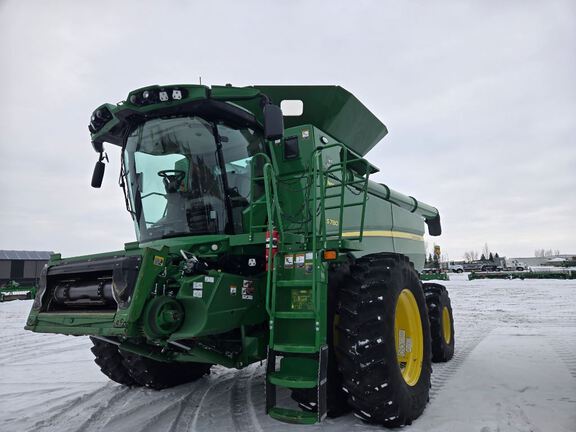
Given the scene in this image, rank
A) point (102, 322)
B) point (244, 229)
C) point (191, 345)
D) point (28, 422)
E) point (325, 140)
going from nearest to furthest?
point (102, 322) < point (191, 345) < point (28, 422) < point (244, 229) < point (325, 140)

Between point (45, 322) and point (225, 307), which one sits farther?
point (45, 322)

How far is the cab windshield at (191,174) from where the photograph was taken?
3.89 m

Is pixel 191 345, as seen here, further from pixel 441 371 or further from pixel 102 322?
pixel 441 371

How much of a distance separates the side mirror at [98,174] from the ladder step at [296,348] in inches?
110

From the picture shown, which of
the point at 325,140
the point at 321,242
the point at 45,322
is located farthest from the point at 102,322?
the point at 325,140

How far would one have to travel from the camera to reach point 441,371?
5.48 meters

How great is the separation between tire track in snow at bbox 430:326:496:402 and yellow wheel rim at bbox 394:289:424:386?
44cm

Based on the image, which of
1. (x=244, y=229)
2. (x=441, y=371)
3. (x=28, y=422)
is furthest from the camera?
(x=441, y=371)

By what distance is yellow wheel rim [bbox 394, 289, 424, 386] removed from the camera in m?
4.09

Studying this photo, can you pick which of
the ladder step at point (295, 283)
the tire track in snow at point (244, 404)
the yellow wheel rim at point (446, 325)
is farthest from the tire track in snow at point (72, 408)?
the yellow wheel rim at point (446, 325)

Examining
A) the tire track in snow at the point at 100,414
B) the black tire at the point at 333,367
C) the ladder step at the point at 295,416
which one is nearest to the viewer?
the ladder step at the point at 295,416

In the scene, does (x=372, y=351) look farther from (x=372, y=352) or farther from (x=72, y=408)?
(x=72, y=408)

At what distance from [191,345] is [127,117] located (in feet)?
7.14

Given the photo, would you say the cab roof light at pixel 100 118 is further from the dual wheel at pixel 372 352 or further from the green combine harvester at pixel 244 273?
the dual wheel at pixel 372 352
